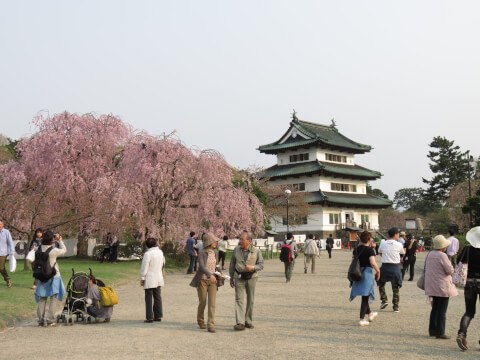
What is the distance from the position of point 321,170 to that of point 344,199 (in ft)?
17.7

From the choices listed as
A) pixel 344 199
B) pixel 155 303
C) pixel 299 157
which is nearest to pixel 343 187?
pixel 344 199

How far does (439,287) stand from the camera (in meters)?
8.11

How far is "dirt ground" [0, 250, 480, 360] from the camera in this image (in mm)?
7008

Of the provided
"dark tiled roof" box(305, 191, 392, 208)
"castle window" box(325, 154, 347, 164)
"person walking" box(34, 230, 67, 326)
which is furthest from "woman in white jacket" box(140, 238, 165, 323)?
"castle window" box(325, 154, 347, 164)

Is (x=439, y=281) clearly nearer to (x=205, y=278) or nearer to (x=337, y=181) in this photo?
(x=205, y=278)

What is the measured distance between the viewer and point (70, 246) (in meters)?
33.2

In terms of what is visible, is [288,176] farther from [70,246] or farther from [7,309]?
[7,309]

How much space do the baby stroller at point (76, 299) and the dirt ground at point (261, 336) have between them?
1.07 ft

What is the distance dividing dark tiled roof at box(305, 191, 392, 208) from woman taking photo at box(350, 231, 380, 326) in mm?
52566

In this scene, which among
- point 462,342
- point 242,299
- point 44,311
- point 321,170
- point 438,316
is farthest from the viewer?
point 321,170

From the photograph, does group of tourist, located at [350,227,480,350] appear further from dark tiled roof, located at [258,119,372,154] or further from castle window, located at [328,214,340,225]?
dark tiled roof, located at [258,119,372,154]

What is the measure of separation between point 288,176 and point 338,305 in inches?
2175

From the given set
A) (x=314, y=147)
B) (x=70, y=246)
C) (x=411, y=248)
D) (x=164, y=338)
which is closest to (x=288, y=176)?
(x=314, y=147)

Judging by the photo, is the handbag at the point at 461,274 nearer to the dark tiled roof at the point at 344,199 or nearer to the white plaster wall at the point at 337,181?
the dark tiled roof at the point at 344,199
